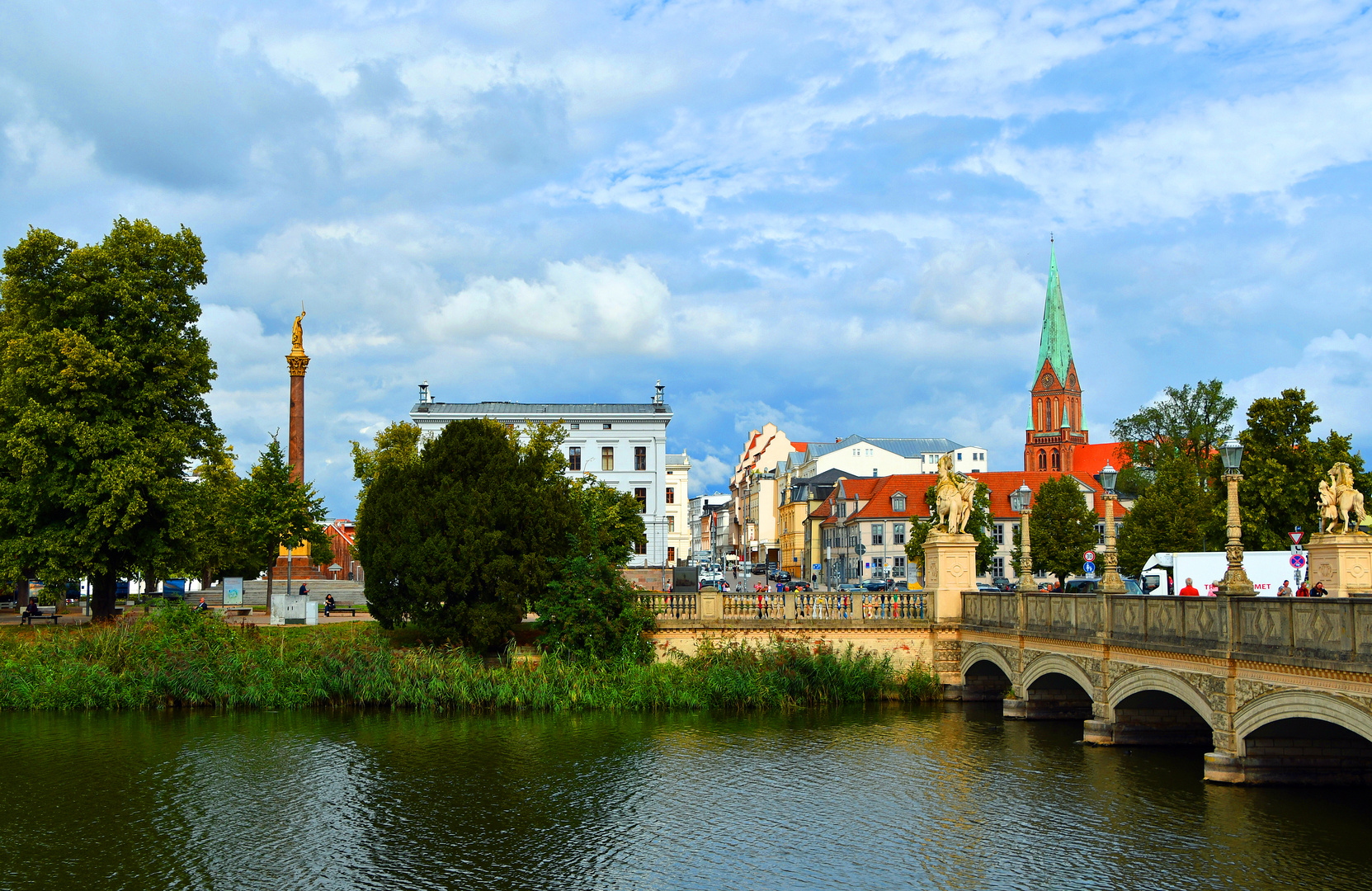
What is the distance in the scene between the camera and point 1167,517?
196ft

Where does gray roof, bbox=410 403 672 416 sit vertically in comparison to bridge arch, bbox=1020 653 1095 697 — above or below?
above

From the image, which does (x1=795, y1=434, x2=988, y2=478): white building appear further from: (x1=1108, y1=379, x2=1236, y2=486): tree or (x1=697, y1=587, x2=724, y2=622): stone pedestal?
(x1=697, y1=587, x2=724, y2=622): stone pedestal

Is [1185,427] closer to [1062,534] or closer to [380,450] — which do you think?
[1062,534]

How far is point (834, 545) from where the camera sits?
99562mm

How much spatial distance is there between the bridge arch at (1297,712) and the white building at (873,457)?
→ 339 feet

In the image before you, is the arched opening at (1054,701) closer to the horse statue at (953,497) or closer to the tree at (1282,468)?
the horse statue at (953,497)

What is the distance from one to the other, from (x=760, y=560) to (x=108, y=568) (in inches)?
4415

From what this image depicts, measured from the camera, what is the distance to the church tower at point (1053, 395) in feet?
Result: 465

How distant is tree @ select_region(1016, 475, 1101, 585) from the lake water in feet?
147

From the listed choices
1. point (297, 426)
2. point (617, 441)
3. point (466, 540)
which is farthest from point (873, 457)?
point (466, 540)

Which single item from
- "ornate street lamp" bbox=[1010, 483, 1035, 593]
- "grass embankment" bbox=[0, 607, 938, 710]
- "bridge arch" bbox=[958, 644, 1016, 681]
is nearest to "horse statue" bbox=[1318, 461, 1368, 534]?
"ornate street lamp" bbox=[1010, 483, 1035, 593]

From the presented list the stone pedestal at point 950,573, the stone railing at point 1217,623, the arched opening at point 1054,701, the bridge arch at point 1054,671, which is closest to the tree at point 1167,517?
the stone pedestal at point 950,573

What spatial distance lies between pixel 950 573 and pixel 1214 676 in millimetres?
13233

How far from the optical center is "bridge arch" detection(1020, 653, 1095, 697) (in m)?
22.7
